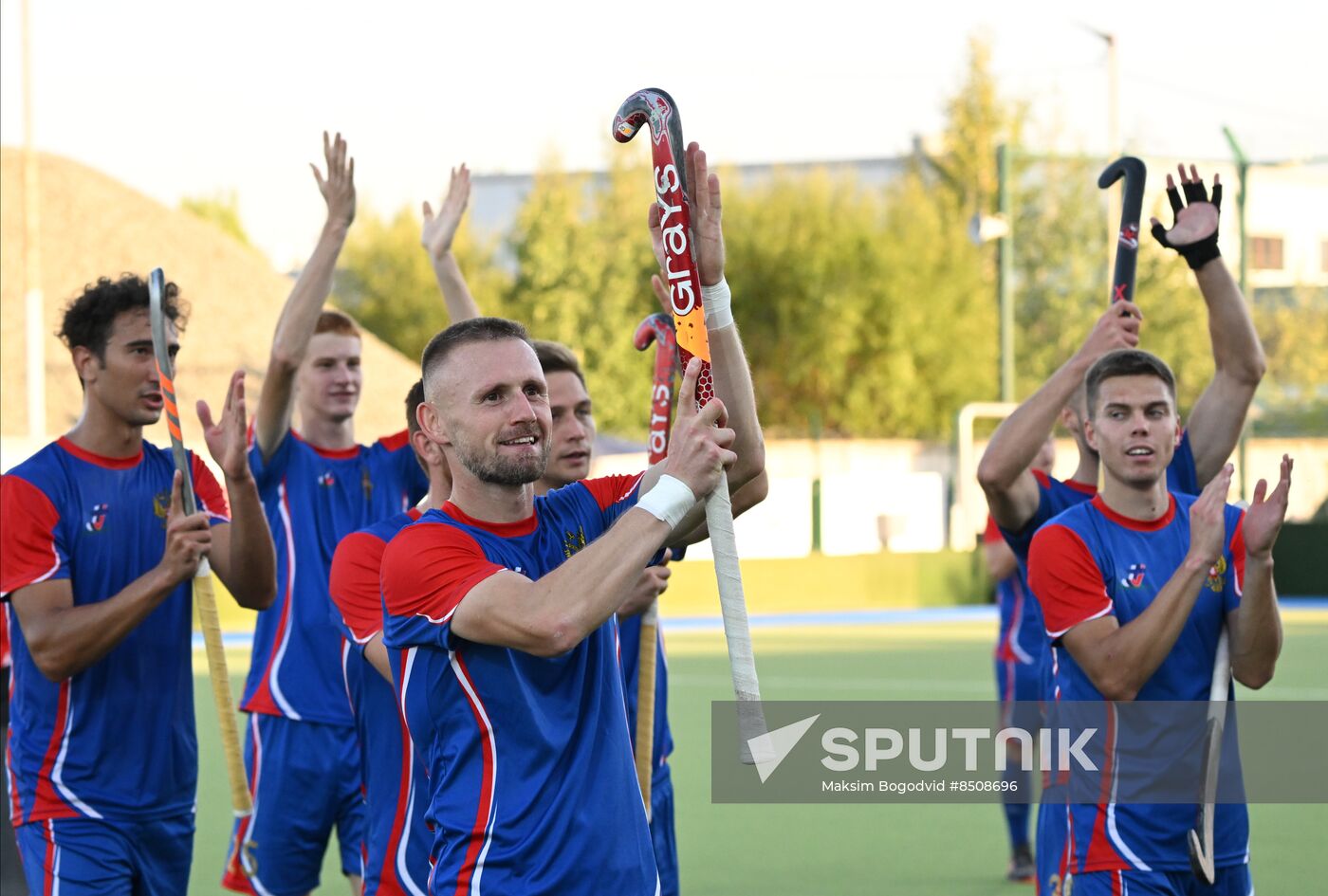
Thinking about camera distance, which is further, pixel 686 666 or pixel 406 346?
pixel 406 346

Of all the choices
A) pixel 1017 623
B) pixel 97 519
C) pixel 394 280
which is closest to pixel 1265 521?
pixel 97 519

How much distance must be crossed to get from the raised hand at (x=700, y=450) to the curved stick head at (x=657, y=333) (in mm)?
1997

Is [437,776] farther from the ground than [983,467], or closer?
closer

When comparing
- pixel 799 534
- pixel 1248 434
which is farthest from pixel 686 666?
pixel 1248 434

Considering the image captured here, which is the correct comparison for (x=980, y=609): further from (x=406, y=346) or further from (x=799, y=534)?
(x=406, y=346)

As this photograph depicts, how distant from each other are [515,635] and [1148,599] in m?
2.18

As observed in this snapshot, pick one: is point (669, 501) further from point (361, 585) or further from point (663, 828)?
point (663, 828)

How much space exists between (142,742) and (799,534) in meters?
22.6

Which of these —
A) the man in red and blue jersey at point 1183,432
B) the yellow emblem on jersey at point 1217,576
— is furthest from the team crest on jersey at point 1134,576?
the man in red and blue jersey at point 1183,432

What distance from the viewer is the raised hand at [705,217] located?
160 inches

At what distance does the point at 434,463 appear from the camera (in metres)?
4.56

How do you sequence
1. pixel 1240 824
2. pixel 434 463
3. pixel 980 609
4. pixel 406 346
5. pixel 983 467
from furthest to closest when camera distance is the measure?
pixel 406 346 → pixel 980 609 → pixel 983 467 → pixel 1240 824 → pixel 434 463

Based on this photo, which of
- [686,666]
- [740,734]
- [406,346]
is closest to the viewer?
[740,734]

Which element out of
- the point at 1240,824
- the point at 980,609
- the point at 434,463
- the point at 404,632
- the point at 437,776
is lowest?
the point at 980,609
